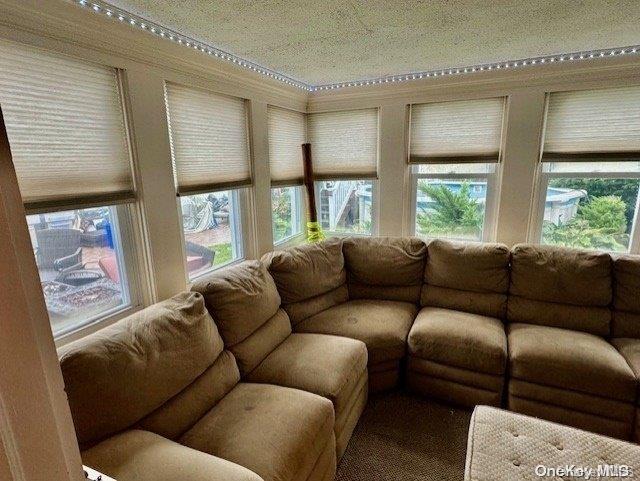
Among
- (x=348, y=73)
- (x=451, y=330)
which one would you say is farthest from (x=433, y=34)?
(x=451, y=330)

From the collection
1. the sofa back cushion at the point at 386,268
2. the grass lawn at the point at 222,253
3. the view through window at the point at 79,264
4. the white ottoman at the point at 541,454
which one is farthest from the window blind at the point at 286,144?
the white ottoman at the point at 541,454

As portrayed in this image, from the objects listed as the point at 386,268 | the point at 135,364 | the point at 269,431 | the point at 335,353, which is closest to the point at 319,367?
the point at 335,353

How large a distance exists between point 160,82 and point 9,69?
0.74 metres

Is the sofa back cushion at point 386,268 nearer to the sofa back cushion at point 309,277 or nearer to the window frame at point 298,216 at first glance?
the sofa back cushion at point 309,277

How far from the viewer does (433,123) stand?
3094 millimetres

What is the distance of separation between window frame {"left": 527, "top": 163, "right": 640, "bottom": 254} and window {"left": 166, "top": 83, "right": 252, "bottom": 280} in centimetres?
246

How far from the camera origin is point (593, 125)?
8.59 ft

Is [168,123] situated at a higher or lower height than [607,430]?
higher

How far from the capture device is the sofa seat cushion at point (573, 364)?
185 centimetres

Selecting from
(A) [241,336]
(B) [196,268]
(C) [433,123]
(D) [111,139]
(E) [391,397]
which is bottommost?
(E) [391,397]

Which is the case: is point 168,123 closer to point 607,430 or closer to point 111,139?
point 111,139

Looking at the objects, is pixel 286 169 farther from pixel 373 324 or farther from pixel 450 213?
pixel 373 324

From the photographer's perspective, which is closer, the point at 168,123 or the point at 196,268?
the point at 168,123

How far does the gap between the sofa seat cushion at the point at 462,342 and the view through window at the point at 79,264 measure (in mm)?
1901
